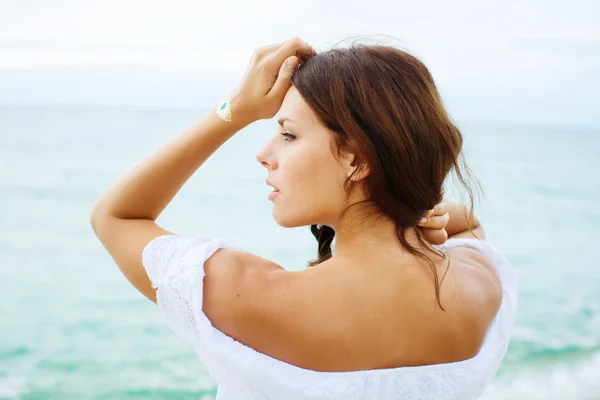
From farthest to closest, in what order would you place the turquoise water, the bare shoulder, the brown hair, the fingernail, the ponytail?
the turquoise water < the ponytail < the fingernail < the brown hair < the bare shoulder

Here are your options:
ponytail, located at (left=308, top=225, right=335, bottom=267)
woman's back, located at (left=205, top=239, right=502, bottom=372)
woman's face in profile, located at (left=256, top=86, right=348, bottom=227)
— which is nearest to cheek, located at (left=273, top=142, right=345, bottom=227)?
woman's face in profile, located at (left=256, top=86, right=348, bottom=227)

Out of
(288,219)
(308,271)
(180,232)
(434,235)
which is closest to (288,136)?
(288,219)

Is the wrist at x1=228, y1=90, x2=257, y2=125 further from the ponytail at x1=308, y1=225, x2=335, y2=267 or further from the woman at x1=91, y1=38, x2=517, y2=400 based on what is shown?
the ponytail at x1=308, y1=225, x2=335, y2=267

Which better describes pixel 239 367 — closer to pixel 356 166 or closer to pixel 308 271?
pixel 308 271

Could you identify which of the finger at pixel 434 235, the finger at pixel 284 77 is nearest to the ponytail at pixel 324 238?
the finger at pixel 434 235

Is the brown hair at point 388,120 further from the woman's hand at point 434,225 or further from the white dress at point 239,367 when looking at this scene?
the white dress at point 239,367

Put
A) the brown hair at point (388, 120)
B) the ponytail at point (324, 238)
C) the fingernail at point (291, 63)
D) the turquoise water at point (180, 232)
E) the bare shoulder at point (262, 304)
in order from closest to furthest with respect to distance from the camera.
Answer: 1. the bare shoulder at point (262, 304)
2. the brown hair at point (388, 120)
3. the fingernail at point (291, 63)
4. the ponytail at point (324, 238)
5. the turquoise water at point (180, 232)

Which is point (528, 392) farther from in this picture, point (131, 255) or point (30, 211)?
point (30, 211)

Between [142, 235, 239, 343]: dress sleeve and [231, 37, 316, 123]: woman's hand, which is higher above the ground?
[231, 37, 316, 123]: woman's hand

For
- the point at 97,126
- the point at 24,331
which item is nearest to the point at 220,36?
the point at 97,126

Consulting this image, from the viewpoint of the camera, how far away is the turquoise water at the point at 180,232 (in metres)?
6.54

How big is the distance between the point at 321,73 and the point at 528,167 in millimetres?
17515

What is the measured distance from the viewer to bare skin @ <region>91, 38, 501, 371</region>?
125cm

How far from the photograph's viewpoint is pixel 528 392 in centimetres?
552
